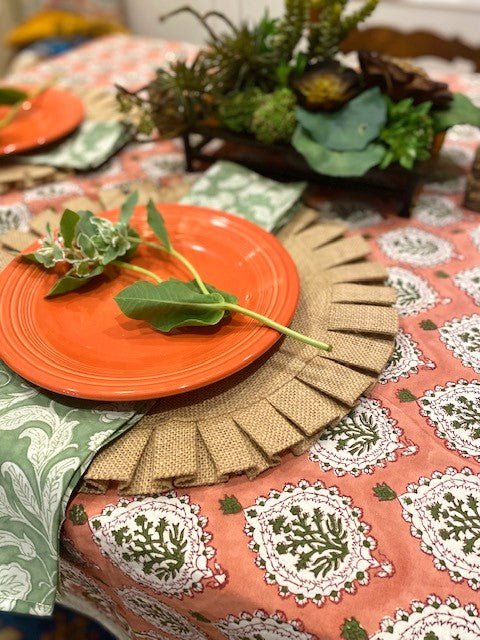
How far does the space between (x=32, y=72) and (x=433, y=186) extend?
1.05 m

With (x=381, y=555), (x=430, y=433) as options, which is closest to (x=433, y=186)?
(x=430, y=433)

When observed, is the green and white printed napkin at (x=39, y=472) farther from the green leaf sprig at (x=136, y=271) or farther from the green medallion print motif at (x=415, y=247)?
the green medallion print motif at (x=415, y=247)

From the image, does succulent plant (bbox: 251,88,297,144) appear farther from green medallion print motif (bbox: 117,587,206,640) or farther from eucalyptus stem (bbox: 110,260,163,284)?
green medallion print motif (bbox: 117,587,206,640)

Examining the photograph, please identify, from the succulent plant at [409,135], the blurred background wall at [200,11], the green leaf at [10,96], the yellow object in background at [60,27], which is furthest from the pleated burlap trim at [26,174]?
the yellow object in background at [60,27]

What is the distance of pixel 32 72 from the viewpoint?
143cm

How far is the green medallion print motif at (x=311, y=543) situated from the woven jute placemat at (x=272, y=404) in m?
0.04

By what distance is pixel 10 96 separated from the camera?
3.69 ft

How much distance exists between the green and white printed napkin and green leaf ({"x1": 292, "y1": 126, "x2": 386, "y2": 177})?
49cm

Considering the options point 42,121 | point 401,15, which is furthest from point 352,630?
point 401,15

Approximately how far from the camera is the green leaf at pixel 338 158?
849 mm

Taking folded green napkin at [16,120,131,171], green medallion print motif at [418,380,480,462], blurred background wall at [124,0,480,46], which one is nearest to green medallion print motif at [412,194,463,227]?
green medallion print motif at [418,380,480,462]

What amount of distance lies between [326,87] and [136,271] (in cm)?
42

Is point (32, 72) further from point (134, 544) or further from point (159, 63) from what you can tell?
point (134, 544)

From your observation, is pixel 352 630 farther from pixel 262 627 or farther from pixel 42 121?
pixel 42 121
